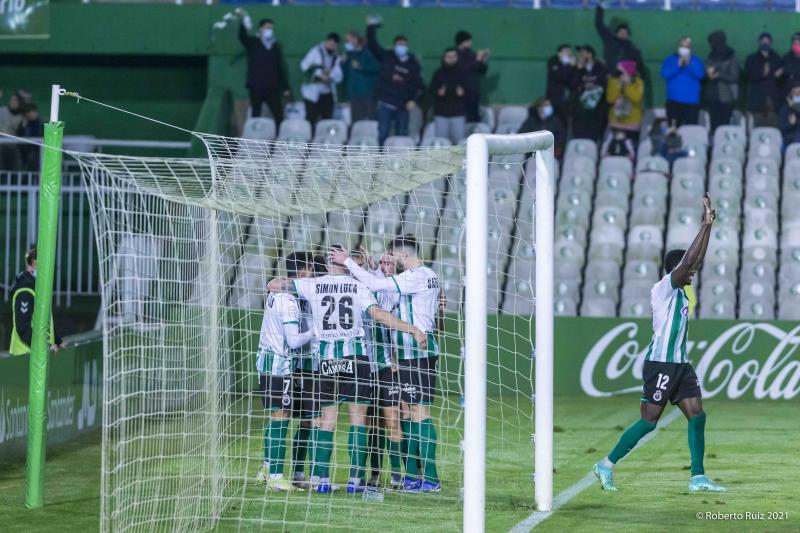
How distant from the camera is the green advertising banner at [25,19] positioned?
2084cm

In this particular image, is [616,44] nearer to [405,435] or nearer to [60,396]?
[60,396]

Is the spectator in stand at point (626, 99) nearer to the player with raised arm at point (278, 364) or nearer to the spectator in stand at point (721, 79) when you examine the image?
the spectator in stand at point (721, 79)

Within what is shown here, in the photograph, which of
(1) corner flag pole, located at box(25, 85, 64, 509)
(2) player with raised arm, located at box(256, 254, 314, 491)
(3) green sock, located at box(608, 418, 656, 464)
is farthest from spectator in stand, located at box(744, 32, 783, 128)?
(1) corner flag pole, located at box(25, 85, 64, 509)

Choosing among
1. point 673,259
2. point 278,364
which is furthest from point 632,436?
point 278,364

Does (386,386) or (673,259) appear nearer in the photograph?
(673,259)

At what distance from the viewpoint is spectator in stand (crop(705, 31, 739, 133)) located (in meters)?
19.7

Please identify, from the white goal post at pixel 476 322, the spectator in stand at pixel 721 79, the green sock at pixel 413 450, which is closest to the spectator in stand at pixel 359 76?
the spectator in stand at pixel 721 79

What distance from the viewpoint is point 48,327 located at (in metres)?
9.91

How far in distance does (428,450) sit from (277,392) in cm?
123

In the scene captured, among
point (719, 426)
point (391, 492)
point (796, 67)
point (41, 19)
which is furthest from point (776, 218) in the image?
point (41, 19)

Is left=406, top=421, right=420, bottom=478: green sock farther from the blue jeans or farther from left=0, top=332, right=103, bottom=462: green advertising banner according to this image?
the blue jeans

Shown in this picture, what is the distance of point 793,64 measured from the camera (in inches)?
771

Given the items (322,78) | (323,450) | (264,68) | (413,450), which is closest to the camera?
(323,450)

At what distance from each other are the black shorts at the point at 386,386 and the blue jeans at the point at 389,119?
980 cm
